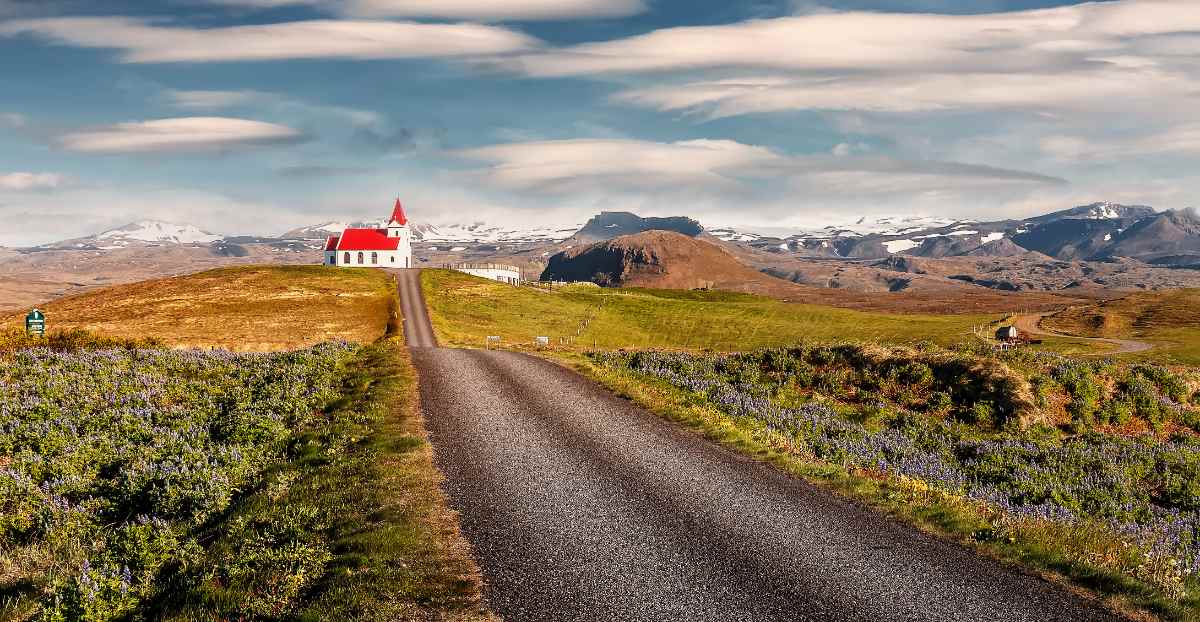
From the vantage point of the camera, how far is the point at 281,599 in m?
10.2

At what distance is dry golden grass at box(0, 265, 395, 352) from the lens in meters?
68.1

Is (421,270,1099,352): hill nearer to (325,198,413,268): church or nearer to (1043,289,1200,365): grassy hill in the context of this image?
(1043,289,1200,365): grassy hill

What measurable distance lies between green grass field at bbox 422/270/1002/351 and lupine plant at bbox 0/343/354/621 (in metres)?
37.6

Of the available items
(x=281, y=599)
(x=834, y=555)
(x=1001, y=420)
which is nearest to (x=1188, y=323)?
(x=1001, y=420)

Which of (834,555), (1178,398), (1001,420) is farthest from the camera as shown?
(1178,398)

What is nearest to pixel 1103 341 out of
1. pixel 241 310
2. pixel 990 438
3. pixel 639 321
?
pixel 639 321

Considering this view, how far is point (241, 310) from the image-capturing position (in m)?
82.2

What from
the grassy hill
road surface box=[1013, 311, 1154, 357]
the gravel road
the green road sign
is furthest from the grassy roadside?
the grassy hill

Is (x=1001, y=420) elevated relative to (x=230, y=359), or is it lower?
lower

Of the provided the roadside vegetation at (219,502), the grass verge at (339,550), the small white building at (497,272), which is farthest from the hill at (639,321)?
the grass verge at (339,550)

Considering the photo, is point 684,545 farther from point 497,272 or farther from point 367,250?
point 497,272

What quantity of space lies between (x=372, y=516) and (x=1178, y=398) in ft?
106

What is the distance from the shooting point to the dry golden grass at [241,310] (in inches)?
2680

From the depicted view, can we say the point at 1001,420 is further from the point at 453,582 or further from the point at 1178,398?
the point at 453,582
